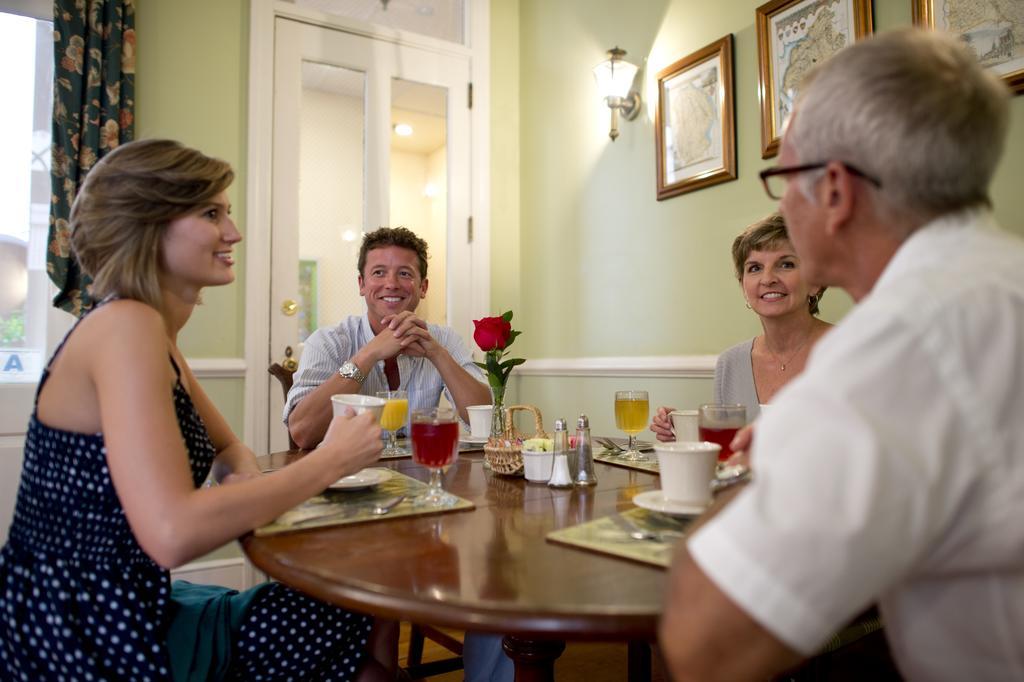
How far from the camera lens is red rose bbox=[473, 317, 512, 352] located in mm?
1556

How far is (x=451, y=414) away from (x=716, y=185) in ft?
6.34

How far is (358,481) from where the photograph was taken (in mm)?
1294

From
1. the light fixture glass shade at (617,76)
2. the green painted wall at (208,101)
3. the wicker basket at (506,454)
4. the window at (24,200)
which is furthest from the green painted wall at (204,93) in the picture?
the wicker basket at (506,454)

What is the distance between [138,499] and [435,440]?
0.46m

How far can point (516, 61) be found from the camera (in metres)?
4.04

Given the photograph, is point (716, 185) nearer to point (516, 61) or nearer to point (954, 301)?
point (516, 61)

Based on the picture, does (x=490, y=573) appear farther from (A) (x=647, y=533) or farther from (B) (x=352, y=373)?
(B) (x=352, y=373)

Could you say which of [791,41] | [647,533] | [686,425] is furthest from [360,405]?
[791,41]

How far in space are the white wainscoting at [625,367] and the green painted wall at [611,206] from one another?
37 millimetres

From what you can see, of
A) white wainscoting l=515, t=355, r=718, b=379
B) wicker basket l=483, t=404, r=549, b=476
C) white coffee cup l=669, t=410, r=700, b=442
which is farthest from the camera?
white wainscoting l=515, t=355, r=718, b=379

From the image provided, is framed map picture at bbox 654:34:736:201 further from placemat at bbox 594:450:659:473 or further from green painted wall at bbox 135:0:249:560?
green painted wall at bbox 135:0:249:560

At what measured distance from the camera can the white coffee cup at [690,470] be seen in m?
1.03

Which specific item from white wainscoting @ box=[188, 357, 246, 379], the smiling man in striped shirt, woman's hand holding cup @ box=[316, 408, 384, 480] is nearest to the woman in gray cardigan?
the smiling man in striped shirt

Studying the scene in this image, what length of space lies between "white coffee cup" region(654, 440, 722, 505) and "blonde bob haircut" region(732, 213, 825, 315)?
1.12 m
